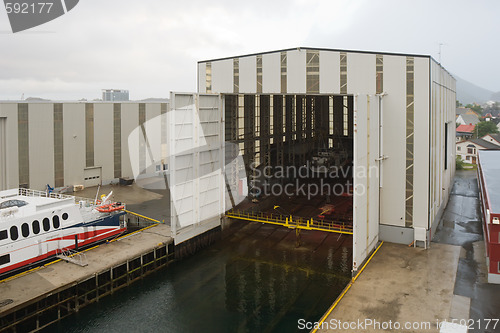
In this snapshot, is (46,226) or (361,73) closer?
(46,226)

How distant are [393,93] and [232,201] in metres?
11.9

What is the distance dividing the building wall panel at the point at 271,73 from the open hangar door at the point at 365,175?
4993 millimetres

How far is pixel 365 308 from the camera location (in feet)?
49.3

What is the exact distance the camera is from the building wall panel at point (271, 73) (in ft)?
71.6

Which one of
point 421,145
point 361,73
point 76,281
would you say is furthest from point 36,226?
point 421,145

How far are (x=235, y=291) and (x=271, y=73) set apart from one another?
1096cm

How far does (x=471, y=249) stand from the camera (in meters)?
21.2

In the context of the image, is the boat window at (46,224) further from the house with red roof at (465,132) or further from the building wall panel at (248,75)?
the house with red roof at (465,132)

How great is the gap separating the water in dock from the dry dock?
21.9 inches

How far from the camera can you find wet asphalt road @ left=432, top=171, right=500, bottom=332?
49.0 feet

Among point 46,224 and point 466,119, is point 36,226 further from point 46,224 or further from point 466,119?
point 466,119

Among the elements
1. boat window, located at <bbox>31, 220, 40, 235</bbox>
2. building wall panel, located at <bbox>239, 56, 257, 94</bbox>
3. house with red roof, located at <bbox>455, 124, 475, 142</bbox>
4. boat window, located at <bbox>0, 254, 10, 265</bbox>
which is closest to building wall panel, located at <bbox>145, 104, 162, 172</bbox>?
building wall panel, located at <bbox>239, 56, 257, 94</bbox>

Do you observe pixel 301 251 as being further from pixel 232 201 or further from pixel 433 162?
pixel 433 162

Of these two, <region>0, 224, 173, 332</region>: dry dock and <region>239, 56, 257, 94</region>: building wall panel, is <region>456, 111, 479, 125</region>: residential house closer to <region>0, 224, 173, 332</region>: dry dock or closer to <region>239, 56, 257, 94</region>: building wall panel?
<region>239, 56, 257, 94</region>: building wall panel
